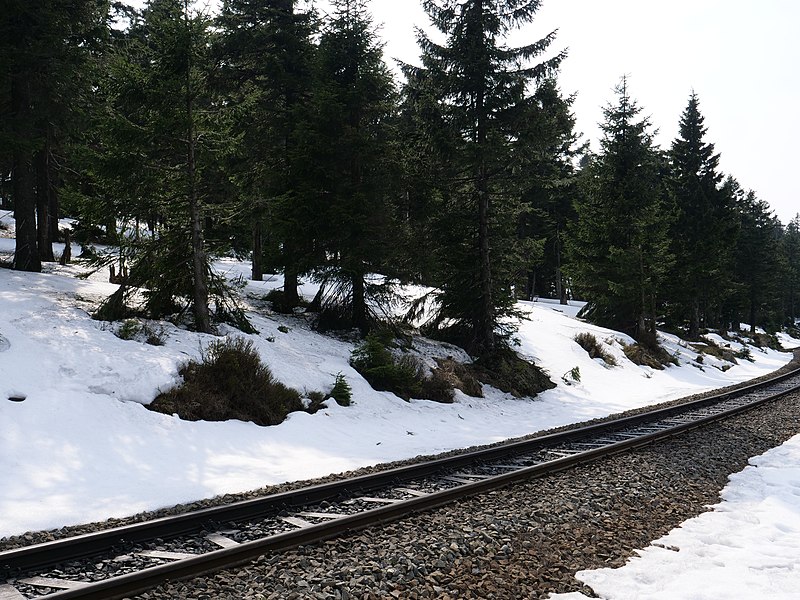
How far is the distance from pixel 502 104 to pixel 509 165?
2.04 m

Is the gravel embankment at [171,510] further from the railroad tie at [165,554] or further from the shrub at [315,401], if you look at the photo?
the shrub at [315,401]

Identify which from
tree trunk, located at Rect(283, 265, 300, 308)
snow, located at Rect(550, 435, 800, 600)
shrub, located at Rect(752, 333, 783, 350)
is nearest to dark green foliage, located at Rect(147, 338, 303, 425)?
tree trunk, located at Rect(283, 265, 300, 308)

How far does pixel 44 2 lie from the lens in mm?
16438

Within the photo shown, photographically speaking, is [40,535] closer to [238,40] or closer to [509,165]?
[509,165]

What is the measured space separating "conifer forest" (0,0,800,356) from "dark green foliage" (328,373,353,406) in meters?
3.55

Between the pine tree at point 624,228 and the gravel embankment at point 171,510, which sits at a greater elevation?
the pine tree at point 624,228

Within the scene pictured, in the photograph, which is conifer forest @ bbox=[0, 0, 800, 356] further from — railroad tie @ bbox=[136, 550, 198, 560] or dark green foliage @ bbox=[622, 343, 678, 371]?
dark green foliage @ bbox=[622, 343, 678, 371]

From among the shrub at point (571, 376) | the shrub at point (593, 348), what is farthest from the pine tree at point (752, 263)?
the shrub at point (571, 376)

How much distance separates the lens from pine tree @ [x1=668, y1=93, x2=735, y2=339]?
37.1m

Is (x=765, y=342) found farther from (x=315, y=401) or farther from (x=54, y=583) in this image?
(x=54, y=583)

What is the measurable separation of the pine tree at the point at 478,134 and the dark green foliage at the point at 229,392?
856cm

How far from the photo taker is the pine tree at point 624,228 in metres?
30.2

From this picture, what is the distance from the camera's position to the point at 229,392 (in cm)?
1158

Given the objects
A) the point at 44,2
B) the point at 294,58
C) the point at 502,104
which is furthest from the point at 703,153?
the point at 44,2
